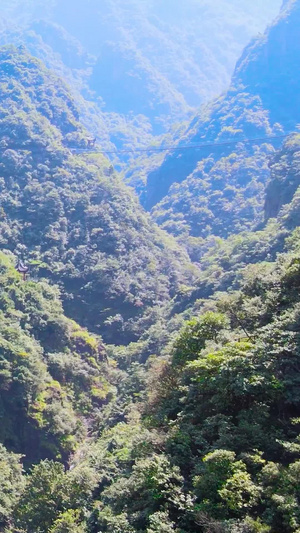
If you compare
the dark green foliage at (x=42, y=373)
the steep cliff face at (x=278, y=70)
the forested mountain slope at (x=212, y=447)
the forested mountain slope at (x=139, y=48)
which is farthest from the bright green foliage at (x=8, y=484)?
the forested mountain slope at (x=139, y=48)

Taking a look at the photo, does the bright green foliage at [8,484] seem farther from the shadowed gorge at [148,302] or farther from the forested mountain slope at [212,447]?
the forested mountain slope at [212,447]

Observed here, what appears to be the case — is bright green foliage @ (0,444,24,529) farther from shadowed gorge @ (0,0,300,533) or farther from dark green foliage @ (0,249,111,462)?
dark green foliage @ (0,249,111,462)

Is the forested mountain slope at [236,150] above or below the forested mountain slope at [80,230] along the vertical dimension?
above

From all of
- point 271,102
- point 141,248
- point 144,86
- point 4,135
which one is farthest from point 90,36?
point 141,248

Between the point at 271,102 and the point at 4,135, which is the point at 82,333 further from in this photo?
the point at 271,102

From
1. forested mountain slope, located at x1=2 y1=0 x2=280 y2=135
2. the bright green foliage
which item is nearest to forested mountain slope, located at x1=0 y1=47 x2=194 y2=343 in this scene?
the bright green foliage
